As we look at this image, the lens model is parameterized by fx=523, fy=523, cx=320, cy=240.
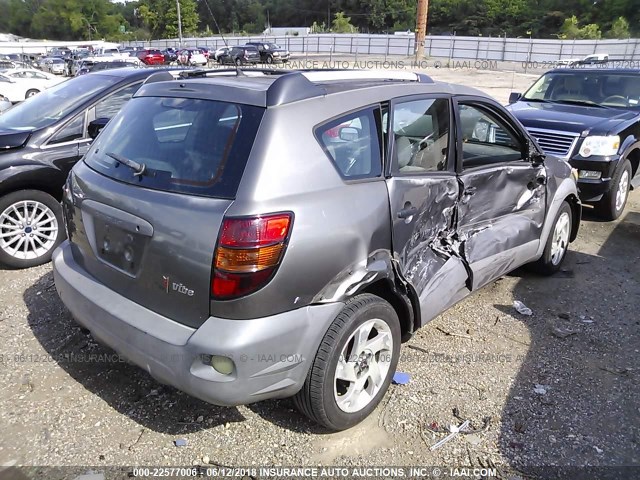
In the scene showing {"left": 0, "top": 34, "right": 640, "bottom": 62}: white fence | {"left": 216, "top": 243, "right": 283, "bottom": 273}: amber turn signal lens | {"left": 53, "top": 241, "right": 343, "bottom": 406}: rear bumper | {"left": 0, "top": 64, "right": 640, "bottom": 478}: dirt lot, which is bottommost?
{"left": 0, "top": 64, "right": 640, "bottom": 478}: dirt lot

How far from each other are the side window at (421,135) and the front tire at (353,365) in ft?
2.83

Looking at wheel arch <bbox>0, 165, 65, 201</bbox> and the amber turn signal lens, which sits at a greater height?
the amber turn signal lens

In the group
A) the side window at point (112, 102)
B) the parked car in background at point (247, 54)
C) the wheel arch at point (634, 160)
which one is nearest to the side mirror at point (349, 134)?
the side window at point (112, 102)

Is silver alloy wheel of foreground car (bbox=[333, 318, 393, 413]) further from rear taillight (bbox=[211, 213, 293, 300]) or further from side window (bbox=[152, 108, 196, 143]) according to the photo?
side window (bbox=[152, 108, 196, 143])

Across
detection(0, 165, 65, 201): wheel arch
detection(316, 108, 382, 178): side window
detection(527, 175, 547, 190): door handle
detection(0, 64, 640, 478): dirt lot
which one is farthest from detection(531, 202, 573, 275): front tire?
detection(0, 165, 65, 201): wheel arch

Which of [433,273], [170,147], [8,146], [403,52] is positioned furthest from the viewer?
[403,52]

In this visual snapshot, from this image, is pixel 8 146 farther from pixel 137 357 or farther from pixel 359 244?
pixel 359 244

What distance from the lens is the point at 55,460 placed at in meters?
2.63

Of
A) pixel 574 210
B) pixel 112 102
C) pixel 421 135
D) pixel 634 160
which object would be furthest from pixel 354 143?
pixel 634 160

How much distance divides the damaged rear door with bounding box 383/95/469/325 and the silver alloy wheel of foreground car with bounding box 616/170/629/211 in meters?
4.27

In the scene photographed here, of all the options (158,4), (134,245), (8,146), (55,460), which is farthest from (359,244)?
(158,4)

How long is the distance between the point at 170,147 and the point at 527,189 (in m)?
2.86

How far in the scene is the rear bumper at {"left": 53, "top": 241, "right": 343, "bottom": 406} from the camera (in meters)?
2.32

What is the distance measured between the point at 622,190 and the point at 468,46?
58171 mm
